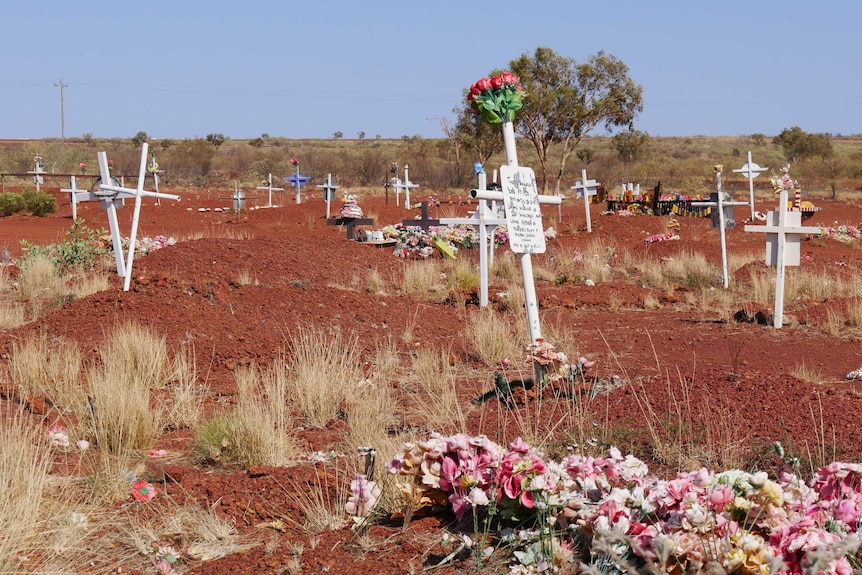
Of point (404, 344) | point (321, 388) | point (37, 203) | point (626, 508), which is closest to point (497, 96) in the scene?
point (321, 388)

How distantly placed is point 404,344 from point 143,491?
5000 mm

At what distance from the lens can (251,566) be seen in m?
4.23

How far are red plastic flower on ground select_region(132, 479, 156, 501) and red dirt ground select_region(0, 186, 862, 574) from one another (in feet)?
0.31

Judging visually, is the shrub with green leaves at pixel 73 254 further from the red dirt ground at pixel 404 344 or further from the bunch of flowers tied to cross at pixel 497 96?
the bunch of flowers tied to cross at pixel 497 96

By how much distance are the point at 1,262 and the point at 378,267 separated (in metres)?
6.83

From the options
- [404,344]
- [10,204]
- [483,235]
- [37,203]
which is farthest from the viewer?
[37,203]

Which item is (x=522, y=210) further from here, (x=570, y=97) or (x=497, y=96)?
(x=570, y=97)

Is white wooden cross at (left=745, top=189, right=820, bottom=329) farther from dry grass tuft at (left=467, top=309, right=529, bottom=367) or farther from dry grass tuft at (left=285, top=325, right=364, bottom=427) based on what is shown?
dry grass tuft at (left=285, top=325, right=364, bottom=427)

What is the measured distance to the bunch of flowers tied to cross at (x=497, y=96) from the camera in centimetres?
717

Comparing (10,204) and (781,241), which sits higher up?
(10,204)

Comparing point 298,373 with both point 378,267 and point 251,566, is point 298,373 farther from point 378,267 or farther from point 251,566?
point 378,267

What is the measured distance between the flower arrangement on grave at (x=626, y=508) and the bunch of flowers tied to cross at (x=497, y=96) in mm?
3353

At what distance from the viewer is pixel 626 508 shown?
3.88 meters

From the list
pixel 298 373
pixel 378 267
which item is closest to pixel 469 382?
pixel 298 373
